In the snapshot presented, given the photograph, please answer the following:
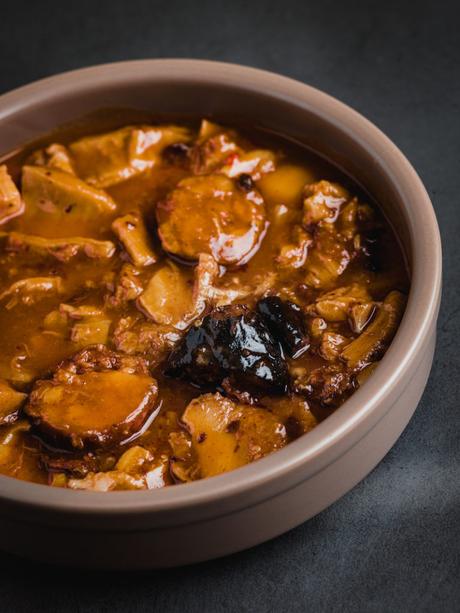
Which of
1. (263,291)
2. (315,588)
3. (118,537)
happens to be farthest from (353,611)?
(263,291)

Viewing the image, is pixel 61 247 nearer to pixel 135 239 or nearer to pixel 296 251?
pixel 135 239

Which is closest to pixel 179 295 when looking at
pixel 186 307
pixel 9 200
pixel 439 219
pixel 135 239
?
pixel 186 307

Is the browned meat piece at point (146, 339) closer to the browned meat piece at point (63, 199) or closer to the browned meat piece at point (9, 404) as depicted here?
the browned meat piece at point (9, 404)

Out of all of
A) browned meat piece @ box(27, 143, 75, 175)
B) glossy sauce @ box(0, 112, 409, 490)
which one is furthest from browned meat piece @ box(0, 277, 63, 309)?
browned meat piece @ box(27, 143, 75, 175)

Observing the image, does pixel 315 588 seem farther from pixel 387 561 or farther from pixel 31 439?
pixel 31 439

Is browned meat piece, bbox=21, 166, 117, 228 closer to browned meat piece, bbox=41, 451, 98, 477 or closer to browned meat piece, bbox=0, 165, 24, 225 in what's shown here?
browned meat piece, bbox=0, 165, 24, 225

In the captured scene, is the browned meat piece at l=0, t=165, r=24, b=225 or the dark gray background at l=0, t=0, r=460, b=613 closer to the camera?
the dark gray background at l=0, t=0, r=460, b=613
